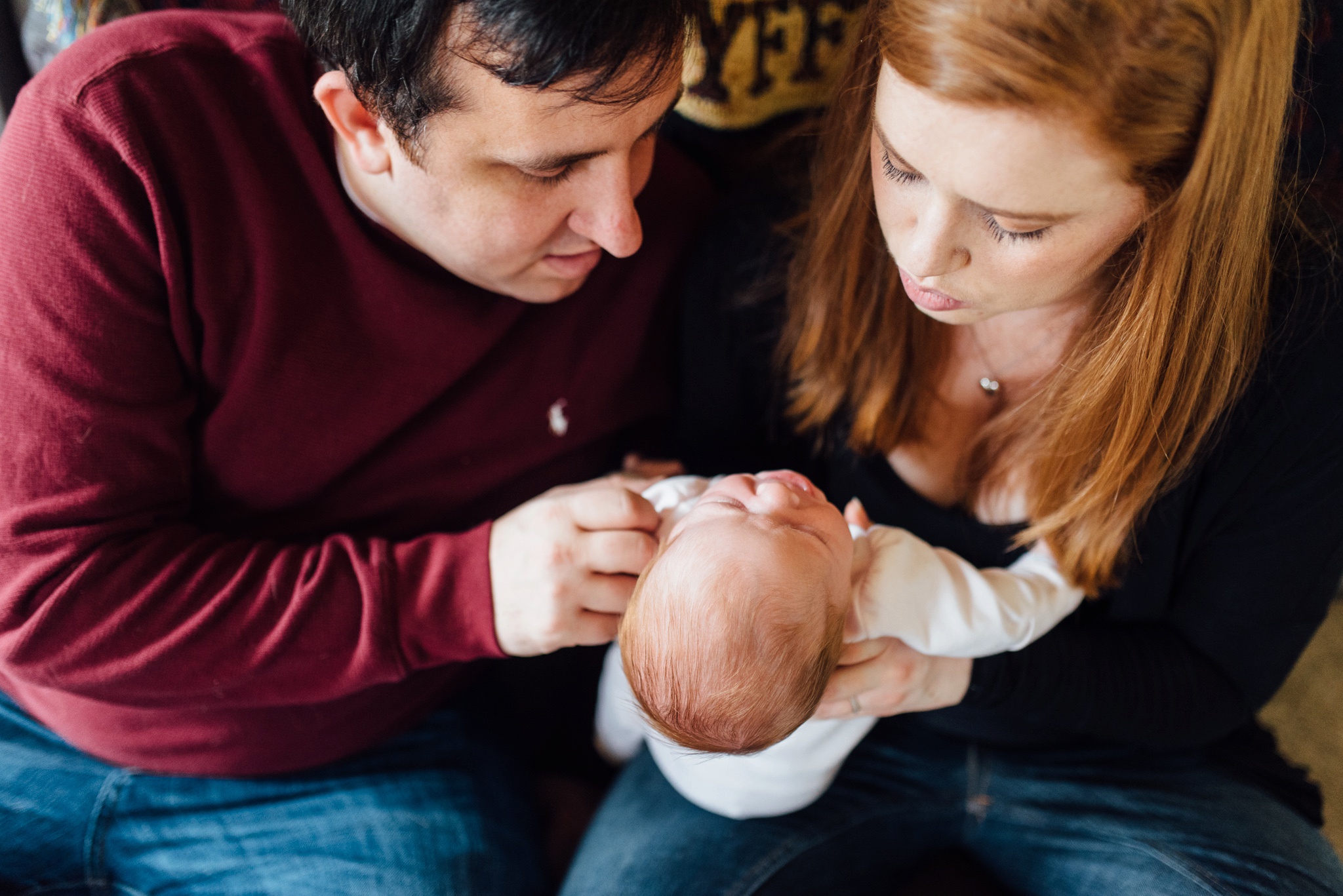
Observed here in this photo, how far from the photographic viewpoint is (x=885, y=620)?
40.4 inches

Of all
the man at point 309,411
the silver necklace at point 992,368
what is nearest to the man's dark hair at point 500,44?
the man at point 309,411

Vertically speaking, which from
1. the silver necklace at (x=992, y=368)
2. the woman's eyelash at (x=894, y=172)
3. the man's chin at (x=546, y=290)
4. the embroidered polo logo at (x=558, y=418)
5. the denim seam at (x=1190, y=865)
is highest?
the woman's eyelash at (x=894, y=172)

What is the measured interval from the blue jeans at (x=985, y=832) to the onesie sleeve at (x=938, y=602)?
1.02ft

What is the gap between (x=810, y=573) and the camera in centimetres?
90

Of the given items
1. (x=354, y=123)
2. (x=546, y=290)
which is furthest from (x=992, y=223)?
(x=354, y=123)

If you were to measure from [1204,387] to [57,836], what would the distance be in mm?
1485

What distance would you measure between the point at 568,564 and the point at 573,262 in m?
0.35

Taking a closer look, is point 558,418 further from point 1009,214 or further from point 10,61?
point 10,61

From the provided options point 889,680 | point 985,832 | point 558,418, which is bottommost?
point 985,832

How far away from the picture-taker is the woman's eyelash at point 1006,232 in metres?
0.81

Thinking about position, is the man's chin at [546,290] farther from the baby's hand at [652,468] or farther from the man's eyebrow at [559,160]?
the baby's hand at [652,468]

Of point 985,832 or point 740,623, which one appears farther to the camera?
point 985,832

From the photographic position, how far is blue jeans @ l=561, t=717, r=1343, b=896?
115cm

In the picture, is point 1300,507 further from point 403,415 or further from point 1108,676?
point 403,415
